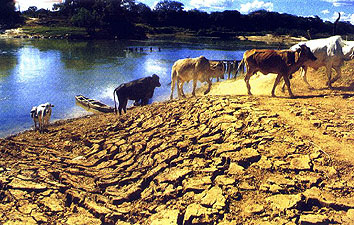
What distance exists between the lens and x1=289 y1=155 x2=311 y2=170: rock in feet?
16.7

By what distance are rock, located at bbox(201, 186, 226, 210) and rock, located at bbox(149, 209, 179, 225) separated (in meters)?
0.54

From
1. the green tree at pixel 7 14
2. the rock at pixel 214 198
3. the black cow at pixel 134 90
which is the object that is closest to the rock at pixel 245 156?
the rock at pixel 214 198

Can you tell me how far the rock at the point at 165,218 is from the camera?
4.53 m

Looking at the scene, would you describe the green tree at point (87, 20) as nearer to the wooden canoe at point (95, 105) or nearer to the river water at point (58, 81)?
the river water at point (58, 81)

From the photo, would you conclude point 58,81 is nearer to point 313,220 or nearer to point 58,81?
point 58,81

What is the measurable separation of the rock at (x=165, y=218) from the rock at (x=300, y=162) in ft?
7.89

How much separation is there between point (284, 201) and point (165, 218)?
2038 millimetres

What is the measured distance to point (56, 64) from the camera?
105ft

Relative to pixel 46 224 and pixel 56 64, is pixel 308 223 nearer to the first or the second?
pixel 46 224

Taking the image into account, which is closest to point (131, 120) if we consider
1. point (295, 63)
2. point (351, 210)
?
point (295, 63)

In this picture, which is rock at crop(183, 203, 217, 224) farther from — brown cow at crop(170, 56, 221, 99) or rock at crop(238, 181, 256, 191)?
brown cow at crop(170, 56, 221, 99)

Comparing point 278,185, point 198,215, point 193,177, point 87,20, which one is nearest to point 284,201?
point 278,185

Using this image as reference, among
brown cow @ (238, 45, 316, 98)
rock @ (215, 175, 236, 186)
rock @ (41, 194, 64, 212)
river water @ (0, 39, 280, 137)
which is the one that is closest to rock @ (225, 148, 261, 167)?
rock @ (215, 175, 236, 186)

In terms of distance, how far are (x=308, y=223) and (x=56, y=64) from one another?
3350 centimetres
